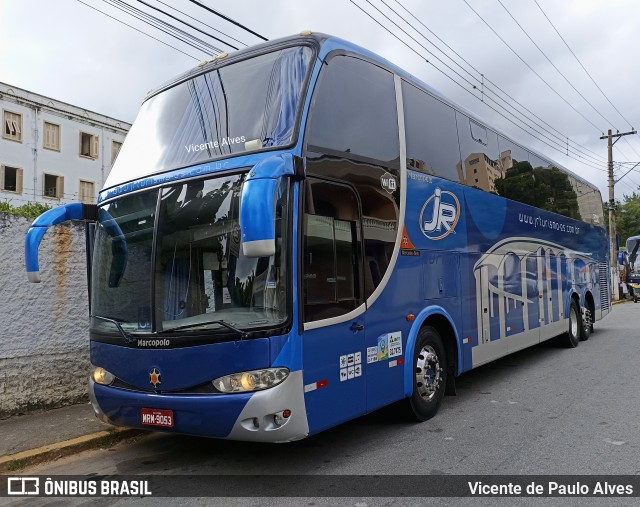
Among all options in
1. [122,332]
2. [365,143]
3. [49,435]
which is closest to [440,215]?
[365,143]

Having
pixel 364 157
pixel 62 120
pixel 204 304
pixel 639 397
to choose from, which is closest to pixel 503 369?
pixel 639 397

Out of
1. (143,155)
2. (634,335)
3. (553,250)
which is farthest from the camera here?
(634,335)

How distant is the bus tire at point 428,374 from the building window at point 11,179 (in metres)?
29.6

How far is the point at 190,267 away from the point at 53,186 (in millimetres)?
30765

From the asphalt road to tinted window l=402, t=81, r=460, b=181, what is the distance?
2.88 metres

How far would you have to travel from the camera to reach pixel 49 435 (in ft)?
18.3

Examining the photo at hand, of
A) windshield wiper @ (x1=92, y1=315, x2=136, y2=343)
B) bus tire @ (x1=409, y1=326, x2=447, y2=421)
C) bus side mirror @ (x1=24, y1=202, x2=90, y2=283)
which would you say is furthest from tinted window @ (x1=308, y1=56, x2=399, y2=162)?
bus side mirror @ (x1=24, y1=202, x2=90, y2=283)

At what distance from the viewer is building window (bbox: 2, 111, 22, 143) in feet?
93.2

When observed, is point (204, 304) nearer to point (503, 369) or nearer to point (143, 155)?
point (143, 155)

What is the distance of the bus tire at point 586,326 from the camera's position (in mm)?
12625

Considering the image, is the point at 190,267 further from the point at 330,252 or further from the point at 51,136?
the point at 51,136

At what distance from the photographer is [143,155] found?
518cm

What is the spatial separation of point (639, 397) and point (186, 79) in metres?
6.66

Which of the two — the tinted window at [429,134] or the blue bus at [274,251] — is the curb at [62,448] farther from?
the tinted window at [429,134]
